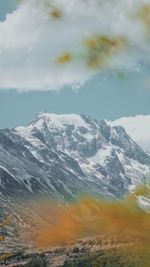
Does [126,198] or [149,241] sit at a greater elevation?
[126,198]

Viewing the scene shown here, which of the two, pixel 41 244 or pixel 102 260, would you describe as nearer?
pixel 102 260

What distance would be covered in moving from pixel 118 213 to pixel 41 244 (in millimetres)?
1528

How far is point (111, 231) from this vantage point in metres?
7.55

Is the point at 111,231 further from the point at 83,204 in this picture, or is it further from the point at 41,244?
the point at 41,244

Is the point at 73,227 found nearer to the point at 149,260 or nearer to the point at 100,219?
the point at 100,219

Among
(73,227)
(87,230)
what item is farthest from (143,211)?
(73,227)

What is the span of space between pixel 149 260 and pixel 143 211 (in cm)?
65

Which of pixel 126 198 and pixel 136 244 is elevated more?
pixel 126 198

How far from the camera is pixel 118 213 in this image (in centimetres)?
745

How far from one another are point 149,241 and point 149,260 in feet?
0.81

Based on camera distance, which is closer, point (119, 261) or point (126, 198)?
point (126, 198)

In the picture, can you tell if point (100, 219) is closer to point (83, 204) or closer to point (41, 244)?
point (83, 204)

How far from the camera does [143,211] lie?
24.3ft

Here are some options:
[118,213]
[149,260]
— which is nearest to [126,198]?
[118,213]
